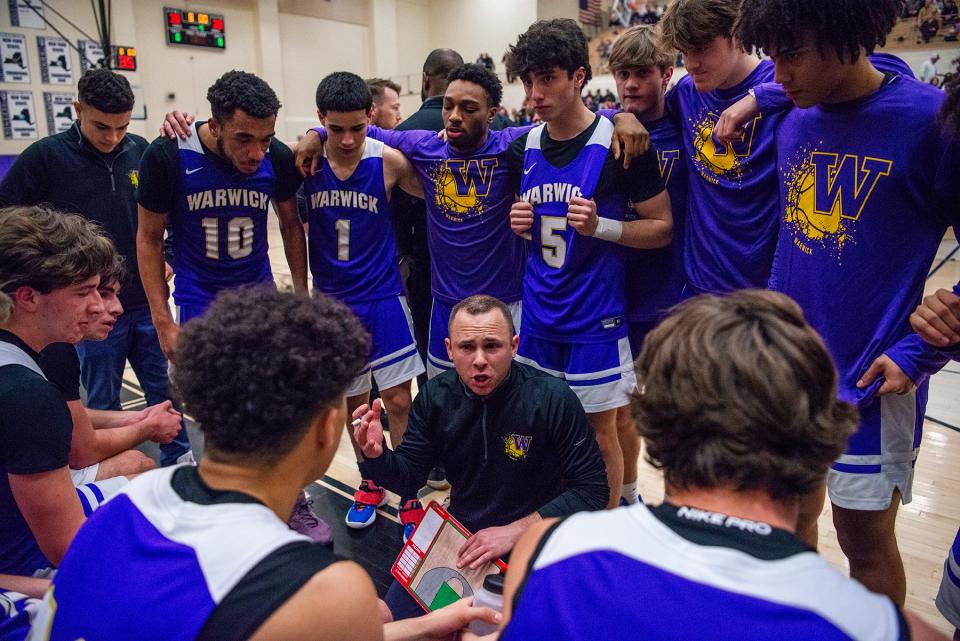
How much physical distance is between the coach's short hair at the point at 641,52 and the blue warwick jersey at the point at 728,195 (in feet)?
0.49

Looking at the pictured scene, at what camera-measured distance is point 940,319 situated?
1.71 m

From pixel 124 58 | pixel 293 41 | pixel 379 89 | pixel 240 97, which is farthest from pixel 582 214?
pixel 293 41

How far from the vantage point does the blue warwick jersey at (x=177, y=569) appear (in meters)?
1.00

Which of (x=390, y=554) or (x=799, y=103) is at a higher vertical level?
(x=799, y=103)

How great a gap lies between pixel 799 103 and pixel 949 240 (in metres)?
12.8

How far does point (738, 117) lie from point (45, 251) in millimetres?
2304

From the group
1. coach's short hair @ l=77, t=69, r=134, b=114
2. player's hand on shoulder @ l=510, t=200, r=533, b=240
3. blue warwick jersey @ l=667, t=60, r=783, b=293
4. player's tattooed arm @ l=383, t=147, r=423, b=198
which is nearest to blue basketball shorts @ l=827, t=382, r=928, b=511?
blue warwick jersey @ l=667, t=60, r=783, b=293

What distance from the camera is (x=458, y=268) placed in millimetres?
3275

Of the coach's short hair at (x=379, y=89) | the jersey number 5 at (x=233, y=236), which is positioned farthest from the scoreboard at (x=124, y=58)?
the jersey number 5 at (x=233, y=236)

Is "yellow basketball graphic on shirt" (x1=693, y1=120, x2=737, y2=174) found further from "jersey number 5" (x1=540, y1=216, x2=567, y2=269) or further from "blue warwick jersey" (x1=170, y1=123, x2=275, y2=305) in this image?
"blue warwick jersey" (x1=170, y1=123, x2=275, y2=305)

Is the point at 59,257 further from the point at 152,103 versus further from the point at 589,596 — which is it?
the point at 152,103

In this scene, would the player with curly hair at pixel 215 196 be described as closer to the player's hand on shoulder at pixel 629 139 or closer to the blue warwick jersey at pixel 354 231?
the blue warwick jersey at pixel 354 231

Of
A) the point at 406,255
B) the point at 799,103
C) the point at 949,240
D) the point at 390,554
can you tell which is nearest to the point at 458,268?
the point at 406,255

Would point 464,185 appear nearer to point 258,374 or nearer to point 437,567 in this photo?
point 437,567
